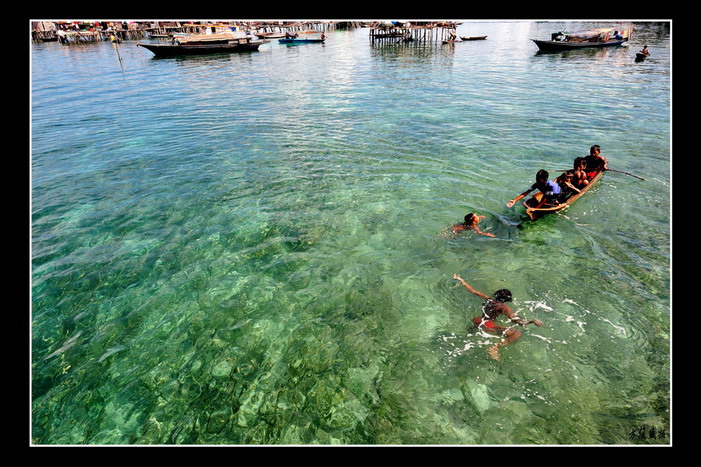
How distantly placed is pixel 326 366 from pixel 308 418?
1149 mm

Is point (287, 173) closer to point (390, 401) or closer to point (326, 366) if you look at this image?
point (326, 366)

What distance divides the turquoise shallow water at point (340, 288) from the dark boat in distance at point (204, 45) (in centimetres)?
4180

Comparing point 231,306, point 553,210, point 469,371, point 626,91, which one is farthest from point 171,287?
point 626,91

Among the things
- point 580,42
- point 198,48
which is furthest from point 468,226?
point 198,48

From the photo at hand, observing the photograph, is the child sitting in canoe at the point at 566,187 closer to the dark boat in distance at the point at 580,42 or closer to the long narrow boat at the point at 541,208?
the long narrow boat at the point at 541,208

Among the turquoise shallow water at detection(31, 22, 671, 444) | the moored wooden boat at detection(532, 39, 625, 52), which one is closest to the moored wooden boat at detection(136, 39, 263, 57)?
the turquoise shallow water at detection(31, 22, 671, 444)

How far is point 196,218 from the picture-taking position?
12789 millimetres

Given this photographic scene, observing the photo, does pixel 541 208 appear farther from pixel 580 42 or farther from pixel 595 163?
pixel 580 42

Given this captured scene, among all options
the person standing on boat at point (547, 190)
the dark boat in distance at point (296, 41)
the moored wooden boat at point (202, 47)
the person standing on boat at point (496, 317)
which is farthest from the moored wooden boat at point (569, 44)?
the person standing on boat at point (496, 317)

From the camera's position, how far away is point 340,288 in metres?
9.76

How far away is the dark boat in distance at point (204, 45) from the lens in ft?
184

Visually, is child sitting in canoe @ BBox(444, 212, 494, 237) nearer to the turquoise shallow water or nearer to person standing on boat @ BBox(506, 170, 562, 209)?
the turquoise shallow water

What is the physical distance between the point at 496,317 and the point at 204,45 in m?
64.7

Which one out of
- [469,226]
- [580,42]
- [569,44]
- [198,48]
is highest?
[198,48]
